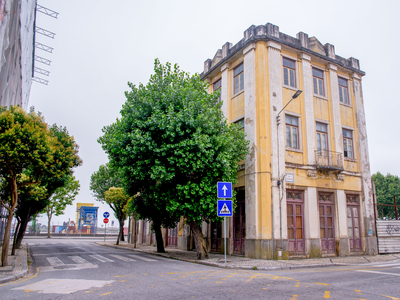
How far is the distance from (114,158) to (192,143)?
416 centimetres

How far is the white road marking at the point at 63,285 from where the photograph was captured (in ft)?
22.5

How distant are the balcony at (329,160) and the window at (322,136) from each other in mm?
347

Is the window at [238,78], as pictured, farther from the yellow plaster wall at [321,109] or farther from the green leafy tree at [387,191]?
the green leafy tree at [387,191]

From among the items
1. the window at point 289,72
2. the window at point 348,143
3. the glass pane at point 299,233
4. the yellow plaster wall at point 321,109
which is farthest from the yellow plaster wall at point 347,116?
the glass pane at point 299,233

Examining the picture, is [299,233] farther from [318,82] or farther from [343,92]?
[343,92]

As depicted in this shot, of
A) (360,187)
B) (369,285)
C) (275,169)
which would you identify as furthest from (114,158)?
(360,187)

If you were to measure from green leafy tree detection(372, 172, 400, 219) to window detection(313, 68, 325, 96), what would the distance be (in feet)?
104

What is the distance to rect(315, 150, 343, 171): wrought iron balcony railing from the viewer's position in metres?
16.7

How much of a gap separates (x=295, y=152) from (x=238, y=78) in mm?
5461

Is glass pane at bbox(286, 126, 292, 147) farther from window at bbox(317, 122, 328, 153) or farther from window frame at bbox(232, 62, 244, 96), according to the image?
window frame at bbox(232, 62, 244, 96)

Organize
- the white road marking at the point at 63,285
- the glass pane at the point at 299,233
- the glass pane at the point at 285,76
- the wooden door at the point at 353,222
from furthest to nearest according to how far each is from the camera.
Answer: the wooden door at the point at 353,222, the glass pane at the point at 285,76, the glass pane at the point at 299,233, the white road marking at the point at 63,285

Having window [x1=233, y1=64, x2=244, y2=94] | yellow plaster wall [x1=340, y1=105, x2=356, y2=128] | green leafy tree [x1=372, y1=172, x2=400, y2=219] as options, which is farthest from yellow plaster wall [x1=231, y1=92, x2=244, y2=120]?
green leafy tree [x1=372, y1=172, x2=400, y2=219]

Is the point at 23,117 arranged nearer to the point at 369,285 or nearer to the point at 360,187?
the point at 369,285

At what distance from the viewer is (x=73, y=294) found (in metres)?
6.44
